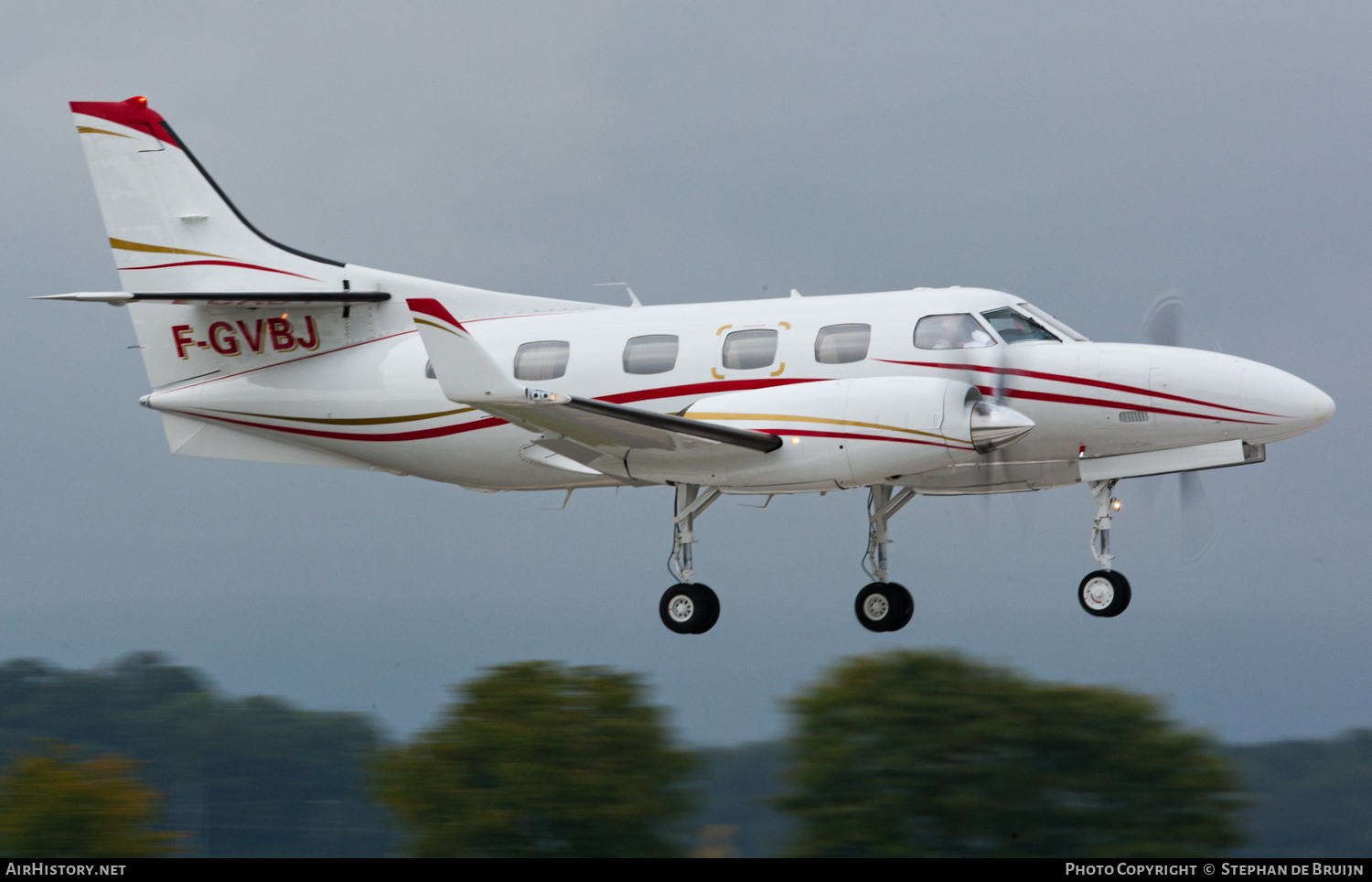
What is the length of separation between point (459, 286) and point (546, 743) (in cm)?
1707

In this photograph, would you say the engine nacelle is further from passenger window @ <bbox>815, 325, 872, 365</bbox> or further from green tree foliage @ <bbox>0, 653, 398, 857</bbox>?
green tree foliage @ <bbox>0, 653, 398, 857</bbox>

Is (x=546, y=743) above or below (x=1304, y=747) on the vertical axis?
above

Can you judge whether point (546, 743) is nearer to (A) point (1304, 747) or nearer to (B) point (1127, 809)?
(B) point (1127, 809)

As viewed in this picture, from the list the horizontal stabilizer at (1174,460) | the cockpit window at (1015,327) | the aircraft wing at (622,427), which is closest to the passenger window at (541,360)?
the aircraft wing at (622,427)

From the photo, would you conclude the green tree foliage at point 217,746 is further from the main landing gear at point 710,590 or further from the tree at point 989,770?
the main landing gear at point 710,590

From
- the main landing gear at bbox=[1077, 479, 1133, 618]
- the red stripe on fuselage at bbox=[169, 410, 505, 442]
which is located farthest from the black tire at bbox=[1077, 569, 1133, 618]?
the red stripe on fuselage at bbox=[169, 410, 505, 442]

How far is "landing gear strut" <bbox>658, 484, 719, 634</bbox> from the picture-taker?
1550 cm

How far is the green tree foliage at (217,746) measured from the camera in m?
51.4

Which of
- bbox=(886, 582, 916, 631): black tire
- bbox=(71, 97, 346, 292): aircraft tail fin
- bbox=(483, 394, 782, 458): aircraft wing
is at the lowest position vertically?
bbox=(886, 582, 916, 631): black tire

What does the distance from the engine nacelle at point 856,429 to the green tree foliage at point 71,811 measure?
80.7 ft

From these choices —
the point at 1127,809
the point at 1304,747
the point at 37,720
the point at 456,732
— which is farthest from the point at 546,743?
the point at 37,720

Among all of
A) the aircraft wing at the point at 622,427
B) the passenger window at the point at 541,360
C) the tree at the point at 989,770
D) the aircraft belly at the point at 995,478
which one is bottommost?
the tree at the point at 989,770

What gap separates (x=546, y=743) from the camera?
32156mm

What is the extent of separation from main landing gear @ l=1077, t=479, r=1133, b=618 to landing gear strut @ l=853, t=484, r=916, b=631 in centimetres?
220
